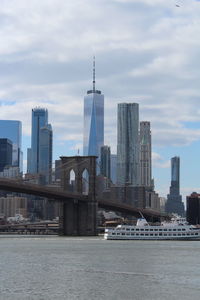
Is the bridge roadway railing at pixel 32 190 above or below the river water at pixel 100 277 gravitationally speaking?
above

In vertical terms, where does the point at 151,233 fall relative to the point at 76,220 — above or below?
below

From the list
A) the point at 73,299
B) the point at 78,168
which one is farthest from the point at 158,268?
the point at 78,168

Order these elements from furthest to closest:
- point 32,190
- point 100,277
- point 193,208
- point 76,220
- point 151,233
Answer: point 193,208, point 76,220, point 32,190, point 151,233, point 100,277

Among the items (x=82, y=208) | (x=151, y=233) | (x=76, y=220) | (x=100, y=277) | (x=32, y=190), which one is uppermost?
(x=32, y=190)

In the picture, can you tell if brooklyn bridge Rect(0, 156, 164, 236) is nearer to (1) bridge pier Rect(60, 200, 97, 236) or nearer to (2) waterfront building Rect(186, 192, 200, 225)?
(1) bridge pier Rect(60, 200, 97, 236)

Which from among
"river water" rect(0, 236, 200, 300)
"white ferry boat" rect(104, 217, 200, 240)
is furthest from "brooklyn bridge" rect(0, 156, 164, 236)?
"river water" rect(0, 236, 200, 300)

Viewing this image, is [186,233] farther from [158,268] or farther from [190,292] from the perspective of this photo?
[190,292]

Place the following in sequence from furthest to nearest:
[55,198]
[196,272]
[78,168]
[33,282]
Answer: [78,168] < [55,198] < [196,272] < [33,282]

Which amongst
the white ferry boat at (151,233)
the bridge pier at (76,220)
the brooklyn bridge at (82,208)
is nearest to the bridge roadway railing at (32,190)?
the brooklyn bridge at (82,208)

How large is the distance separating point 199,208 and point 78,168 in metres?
76.0

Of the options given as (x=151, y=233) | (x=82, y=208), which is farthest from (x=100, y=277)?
(x=82, y=208)

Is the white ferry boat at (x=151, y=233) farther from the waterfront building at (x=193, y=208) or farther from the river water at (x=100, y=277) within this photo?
the waterfront building at (x=193, y=208)

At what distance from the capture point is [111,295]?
3219 cm

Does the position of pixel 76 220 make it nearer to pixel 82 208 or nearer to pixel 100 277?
pixel 82 208
